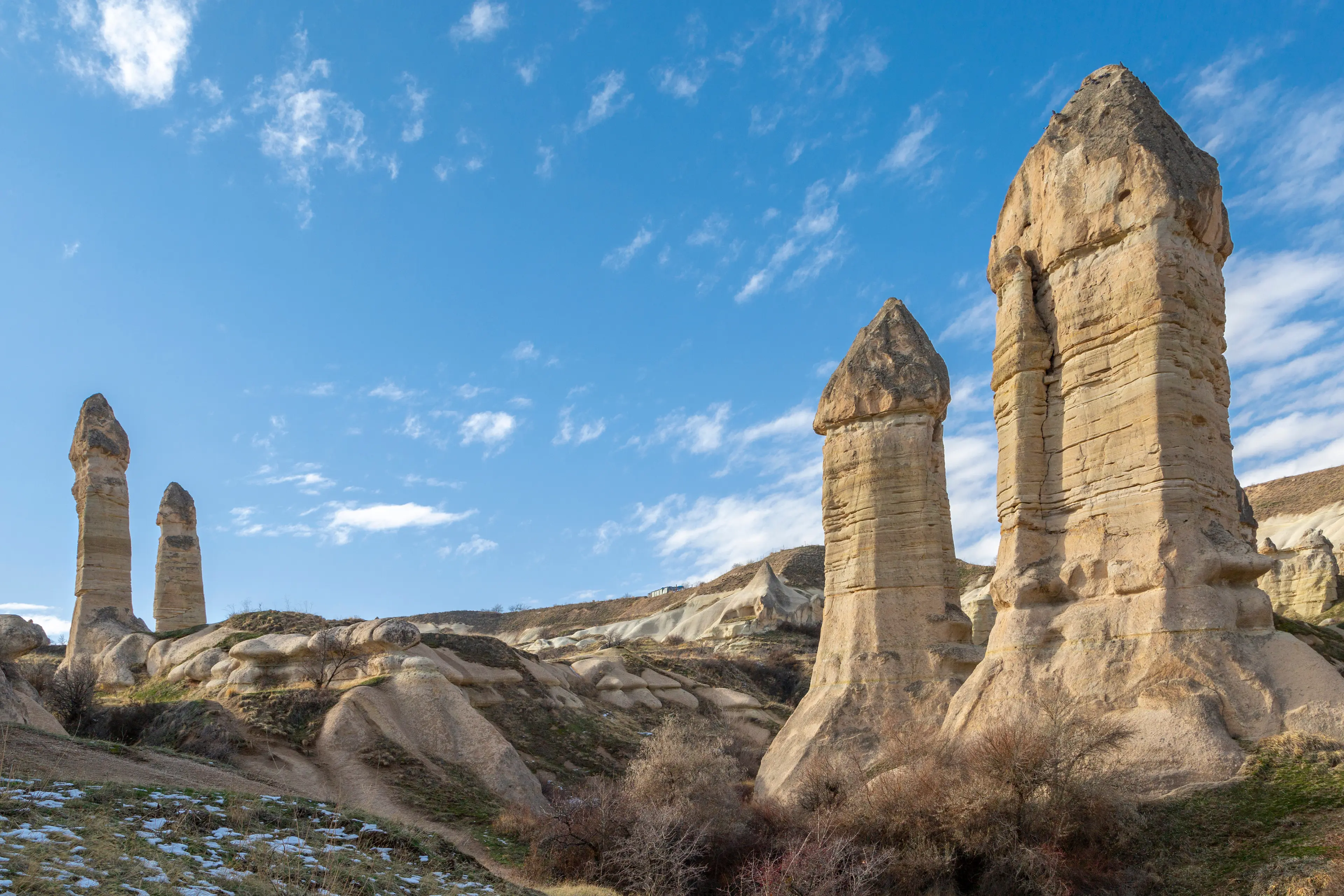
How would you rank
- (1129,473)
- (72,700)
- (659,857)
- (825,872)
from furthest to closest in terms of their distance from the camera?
1. (72,700)
2. (1129,473)
3. (659,857)
4. (825,872)

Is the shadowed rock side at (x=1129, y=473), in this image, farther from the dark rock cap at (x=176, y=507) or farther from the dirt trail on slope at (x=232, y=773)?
the dark rock cap at (x=176, y=507)

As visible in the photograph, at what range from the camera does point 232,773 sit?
1436 cm

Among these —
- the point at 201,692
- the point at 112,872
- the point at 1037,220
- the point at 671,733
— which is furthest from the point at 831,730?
the point at 201,692

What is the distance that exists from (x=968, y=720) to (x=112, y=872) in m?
9.38

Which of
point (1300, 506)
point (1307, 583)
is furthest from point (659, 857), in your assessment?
point (1300, 506)

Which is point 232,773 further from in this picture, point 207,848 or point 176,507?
point 176,507

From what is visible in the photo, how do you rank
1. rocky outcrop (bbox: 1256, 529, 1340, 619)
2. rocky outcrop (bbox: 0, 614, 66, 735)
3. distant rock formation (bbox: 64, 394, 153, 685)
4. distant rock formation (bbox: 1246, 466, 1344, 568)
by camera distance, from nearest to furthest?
rocky outcrop (bbox: 0, 614, 66, 735)
distant rock formation (bbox: 64, 394, 153, 685)
rocky outcrop (bbox: 1256, 529, 1340, 619)
distant rock formation (bbox: 1246, 466, 1344, 568)

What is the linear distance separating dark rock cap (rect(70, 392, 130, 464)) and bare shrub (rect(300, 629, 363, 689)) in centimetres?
1457

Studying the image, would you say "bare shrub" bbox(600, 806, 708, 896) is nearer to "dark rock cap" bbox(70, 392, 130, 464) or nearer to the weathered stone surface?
the weathered stone surface

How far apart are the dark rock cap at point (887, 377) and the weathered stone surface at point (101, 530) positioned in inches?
856

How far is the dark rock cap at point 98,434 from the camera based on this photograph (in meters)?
30.1

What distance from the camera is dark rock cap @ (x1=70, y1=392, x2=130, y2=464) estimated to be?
30141 millimetres

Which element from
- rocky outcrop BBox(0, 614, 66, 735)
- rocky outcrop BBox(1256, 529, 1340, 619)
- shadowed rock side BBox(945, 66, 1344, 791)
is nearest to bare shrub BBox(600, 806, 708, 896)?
shadowed rock side BBox(945, 66, 1344, 791)

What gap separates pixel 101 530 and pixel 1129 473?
92.9ft
